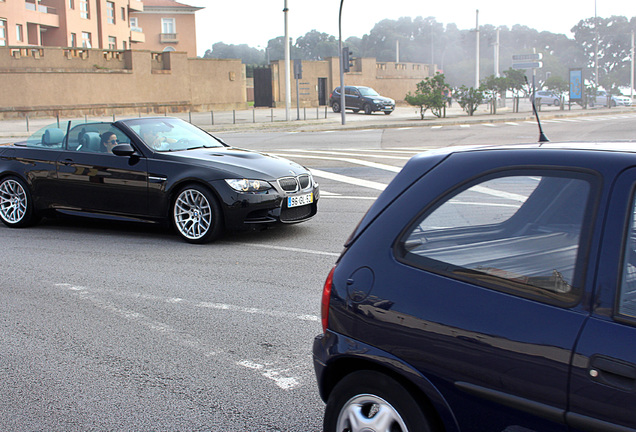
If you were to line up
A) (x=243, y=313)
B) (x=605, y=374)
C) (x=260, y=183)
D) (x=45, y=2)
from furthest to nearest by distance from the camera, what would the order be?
(x=45, y=2)
(x=260, y=183)
(x=243, y=313)
(x=605, y=374)

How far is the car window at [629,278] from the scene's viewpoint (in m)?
2.11

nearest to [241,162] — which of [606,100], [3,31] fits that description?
[606,100]

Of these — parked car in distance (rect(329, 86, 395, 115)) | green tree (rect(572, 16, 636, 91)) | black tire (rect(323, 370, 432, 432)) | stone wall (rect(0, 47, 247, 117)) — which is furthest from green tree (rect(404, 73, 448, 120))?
green tree (rect(572, 16, 636, 91))

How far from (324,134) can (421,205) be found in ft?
77.6

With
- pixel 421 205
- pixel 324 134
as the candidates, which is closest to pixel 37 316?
pixel 421 205

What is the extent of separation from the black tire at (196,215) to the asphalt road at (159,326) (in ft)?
0.50

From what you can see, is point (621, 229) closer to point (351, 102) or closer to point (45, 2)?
point (351, 102)

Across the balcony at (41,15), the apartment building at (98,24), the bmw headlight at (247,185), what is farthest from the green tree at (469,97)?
the balcony at (41,15)

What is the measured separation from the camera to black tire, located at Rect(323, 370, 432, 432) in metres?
2.50

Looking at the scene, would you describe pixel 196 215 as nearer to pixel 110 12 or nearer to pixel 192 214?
pixel 192 214

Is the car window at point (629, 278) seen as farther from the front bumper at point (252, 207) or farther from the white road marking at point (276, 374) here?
the front bumper at point (252, 207)

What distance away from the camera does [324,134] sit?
85.8 feet

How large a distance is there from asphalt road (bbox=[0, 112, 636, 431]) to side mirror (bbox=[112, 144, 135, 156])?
103 centimetres

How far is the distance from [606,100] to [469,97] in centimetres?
2138
